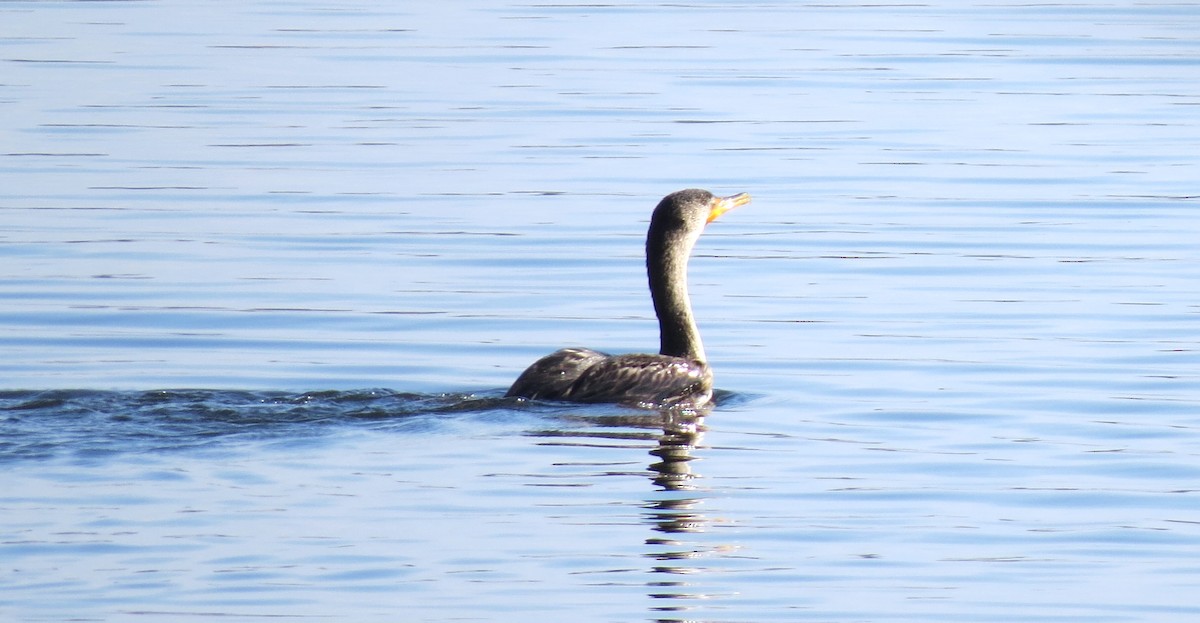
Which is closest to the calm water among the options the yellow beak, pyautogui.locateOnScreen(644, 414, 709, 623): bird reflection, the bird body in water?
pyautogui.locateOnScreen(644, 414, 709, 623): bird reflection

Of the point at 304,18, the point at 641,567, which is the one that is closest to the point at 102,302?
the point at 641,567

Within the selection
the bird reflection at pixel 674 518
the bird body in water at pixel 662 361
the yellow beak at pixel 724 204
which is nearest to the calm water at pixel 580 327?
the bird reflection at pixel 674 518

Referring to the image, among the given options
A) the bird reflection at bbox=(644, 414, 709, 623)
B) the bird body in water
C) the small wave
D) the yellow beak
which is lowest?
the bird reflection at bbox=(644, 414, 709, 623)

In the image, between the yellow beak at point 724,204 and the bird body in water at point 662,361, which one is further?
the yellow beak at point 724,204

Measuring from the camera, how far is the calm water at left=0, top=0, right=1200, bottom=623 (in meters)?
8.87

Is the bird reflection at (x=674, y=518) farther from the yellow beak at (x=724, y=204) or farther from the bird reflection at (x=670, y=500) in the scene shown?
the yellow beak at (x=724, y=204)

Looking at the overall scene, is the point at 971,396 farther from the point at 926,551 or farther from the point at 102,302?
the point at 102,302

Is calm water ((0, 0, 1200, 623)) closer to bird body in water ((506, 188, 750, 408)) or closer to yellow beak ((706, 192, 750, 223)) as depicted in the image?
bird body in water ((506, 188, 750, 408))

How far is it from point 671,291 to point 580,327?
4.45 feet

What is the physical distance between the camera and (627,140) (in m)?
21.4

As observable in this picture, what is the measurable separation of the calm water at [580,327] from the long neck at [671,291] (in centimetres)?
32

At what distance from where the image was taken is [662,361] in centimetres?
1240

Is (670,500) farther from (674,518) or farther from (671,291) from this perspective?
(671,291)

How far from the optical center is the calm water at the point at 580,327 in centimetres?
887
